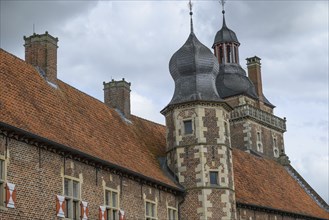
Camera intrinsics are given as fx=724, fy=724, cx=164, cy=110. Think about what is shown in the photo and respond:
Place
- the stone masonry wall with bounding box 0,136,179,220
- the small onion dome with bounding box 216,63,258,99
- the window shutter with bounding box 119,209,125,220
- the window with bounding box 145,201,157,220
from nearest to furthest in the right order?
1. the stone masonry wall with bounding box 0,136,179,220
2. the window shutter with bounding box 119,209,125,220
3. the window with bounding box 145,201,157,220
4. the small onion dome with bounding box 216,63,258,99

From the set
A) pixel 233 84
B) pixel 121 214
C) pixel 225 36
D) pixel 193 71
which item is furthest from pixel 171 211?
pixel 225 36

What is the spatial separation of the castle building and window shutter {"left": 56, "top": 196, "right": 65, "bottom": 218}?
0.10 ft

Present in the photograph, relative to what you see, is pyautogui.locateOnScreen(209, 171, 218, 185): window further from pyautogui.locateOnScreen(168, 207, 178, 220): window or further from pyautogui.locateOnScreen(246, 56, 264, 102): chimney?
pyautogui.locateOnScreen(246, 56, 264, 102): chimney

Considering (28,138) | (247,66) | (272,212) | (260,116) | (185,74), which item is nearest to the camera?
(28,138)

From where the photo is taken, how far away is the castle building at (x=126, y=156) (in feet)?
67.7

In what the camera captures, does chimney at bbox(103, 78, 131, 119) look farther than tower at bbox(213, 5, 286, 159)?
No

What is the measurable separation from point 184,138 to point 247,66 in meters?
25.9

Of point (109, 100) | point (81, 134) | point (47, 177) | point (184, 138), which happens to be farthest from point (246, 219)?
point (47, 177)

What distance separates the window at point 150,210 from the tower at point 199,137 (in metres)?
2.33

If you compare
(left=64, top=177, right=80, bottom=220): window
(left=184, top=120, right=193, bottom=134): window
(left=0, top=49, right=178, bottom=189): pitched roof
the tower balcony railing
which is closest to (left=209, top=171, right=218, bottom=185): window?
Answer: (left=0, top=49, right=178, bottom=189): pitched roof

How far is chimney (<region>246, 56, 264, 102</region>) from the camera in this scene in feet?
177

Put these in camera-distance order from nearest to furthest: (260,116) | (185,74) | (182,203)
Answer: (182,203) → (185,74) → (260,116)

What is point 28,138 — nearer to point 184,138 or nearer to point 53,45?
point 53,45

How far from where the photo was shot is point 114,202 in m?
24.5
